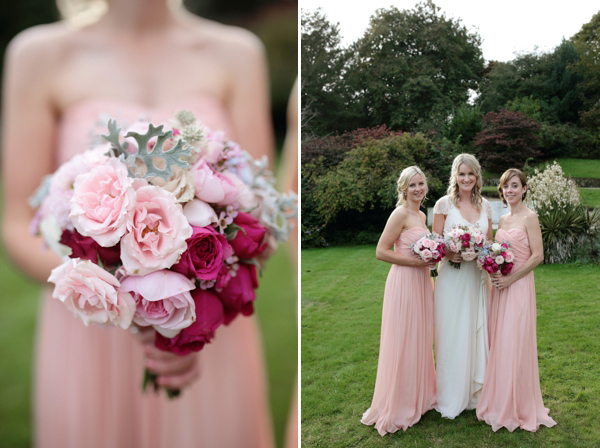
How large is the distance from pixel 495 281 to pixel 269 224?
1561 mm

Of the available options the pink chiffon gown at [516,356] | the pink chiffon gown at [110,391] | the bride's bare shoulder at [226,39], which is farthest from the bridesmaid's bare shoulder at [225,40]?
the pink chiffon gown at [516,356]

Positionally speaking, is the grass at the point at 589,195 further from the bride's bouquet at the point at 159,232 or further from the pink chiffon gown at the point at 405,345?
the bride's bouquet at the point at 159,232

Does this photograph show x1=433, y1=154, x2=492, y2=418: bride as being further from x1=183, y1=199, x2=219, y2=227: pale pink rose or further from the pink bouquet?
x1=183, y1=199, x2=219, y2=227: pale pink rose

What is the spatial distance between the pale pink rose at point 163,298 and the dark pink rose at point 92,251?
8cm

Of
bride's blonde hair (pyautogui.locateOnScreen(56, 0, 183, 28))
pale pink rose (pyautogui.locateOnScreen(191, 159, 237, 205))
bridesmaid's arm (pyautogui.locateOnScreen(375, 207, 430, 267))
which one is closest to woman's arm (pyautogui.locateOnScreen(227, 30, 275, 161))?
bride's blonde hair (pyautogui.locateOnScreen(56, 0, 183, 28))

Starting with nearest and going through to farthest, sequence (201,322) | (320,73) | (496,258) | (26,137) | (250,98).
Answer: (201,322) < (26,137) < (250,98) < (496,258) < (320,73)

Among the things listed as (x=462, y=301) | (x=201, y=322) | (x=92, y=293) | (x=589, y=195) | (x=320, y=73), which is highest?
(x=320, y=73)

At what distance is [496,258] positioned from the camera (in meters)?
2.50

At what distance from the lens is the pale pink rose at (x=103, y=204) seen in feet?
4.25

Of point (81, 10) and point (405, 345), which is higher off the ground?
point (81, 10)

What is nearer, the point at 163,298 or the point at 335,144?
the point at 163,298

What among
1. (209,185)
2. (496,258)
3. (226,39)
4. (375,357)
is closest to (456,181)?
(496,258)

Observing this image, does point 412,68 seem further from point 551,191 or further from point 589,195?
point 589,195

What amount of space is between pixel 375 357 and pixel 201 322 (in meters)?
1.80
